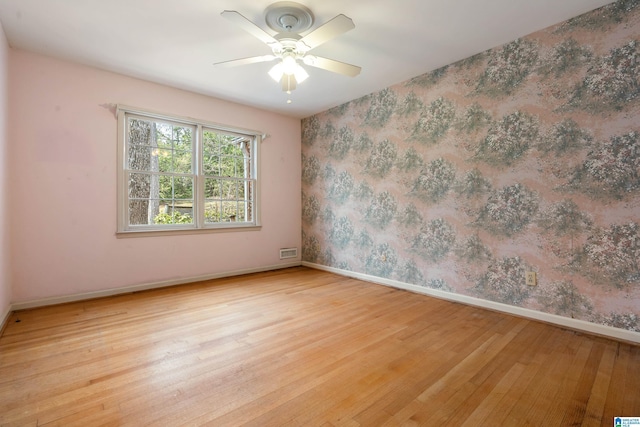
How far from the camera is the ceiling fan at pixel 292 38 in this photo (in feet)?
6.89

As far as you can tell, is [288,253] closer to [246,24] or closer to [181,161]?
[181,161]

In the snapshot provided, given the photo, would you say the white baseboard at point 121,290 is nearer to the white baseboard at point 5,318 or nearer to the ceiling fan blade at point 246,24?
the white baseboard at point 5,318

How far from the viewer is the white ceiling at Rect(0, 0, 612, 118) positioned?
7.28 ft

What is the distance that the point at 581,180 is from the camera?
7.78 ft

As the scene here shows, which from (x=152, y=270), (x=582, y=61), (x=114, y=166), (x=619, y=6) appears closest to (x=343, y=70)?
(x=582, y=61)

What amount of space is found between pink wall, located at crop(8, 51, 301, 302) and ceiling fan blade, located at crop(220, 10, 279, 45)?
2.07m

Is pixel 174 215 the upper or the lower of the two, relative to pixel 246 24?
lower

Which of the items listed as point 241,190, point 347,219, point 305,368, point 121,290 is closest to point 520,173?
point 347,219

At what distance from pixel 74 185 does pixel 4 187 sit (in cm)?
53

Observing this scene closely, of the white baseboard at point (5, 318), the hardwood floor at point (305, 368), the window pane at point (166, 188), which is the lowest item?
the hardwood floor at point (305, 368)

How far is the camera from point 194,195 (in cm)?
396

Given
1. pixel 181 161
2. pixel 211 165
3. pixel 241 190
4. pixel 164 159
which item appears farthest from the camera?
pixel 241 190

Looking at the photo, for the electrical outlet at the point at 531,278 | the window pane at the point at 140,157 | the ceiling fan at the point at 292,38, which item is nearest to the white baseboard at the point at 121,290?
the window pane at the point at 140,157

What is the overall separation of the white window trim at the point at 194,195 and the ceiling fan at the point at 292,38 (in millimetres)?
1656
